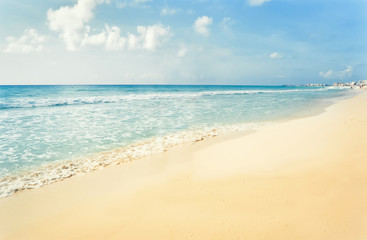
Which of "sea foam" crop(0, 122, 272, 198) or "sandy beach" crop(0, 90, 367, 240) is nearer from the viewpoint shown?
"sandy beach" crop(0, 90, 367, 240)

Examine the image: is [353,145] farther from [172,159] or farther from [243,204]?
[172,159]

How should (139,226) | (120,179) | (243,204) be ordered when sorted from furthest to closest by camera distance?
(120,179) → (243,204) → (139,226)

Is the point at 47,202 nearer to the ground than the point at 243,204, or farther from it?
nearer to the ground

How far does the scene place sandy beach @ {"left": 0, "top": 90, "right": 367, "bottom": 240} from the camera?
124 inches

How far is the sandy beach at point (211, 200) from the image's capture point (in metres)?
3.15

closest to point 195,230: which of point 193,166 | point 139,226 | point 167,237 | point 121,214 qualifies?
point 167,237

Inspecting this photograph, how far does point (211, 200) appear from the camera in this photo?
3887mm

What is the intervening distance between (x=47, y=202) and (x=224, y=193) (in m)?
4.00

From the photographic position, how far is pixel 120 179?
17.1 ft

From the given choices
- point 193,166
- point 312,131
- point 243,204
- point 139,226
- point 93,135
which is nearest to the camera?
point 139,226

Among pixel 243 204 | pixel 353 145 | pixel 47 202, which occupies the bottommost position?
pixel 47 202

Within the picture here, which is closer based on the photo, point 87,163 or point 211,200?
point 211,200

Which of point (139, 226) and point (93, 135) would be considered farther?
point (93, 135)

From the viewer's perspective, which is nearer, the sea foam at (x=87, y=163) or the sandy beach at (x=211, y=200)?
the sandy beach at (x=211, y=200)
